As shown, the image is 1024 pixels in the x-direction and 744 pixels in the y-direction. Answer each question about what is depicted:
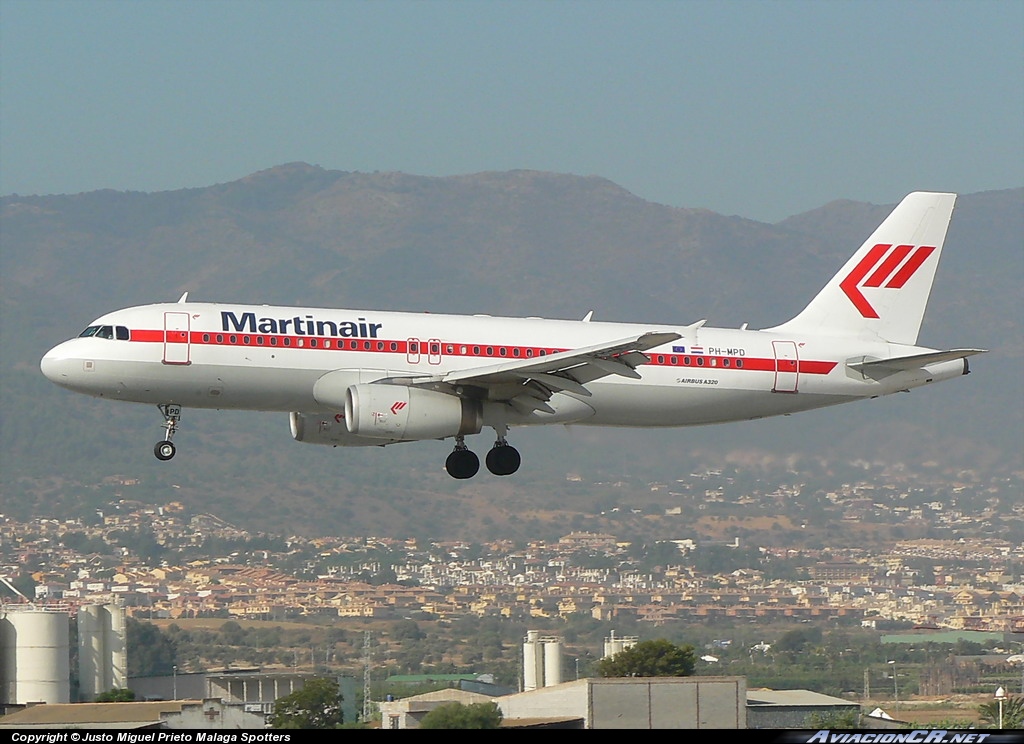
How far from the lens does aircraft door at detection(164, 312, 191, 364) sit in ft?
111

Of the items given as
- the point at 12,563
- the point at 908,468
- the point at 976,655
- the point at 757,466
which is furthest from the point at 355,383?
the point at 12,563

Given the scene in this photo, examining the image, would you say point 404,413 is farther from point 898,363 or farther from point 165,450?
point 898,363

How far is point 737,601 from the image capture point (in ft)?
215

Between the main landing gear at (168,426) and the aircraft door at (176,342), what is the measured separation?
1.24 meters

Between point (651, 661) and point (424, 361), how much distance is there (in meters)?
20.2

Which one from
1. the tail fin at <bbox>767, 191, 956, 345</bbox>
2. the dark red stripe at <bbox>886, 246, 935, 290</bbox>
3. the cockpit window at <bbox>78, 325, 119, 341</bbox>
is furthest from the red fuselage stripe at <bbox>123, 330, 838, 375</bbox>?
the dark red stripe at <bbox>886, 246, 935, 290</bbox>

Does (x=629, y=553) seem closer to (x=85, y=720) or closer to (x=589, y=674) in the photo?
(x=589, y=674)

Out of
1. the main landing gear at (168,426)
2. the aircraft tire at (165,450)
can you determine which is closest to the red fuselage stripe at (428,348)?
the main landing gear at (168,426)

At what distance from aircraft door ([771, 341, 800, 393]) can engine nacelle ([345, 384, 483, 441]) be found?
23.8ft

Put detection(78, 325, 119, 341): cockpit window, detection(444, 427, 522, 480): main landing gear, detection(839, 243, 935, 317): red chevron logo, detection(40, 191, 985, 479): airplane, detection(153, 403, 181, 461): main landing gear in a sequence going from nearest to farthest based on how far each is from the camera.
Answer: detection(40, 191, 985, 479): airplane < detection(78, 325, 119, 341): cockpit window < detection(153, 403, 181, 461): main landing gear < detection(444, 427, 522, 480): main landing gear < detection(839, 243, 935, 317): red chevron logo

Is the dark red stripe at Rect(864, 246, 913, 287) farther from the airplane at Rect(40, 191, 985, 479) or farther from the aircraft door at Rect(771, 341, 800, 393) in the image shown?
the aircraft door at Rect(771, 341, 800, 393)

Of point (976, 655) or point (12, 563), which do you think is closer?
point (976, 655)

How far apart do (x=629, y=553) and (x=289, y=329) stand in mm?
42819

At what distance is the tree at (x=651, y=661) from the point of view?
5162cm
